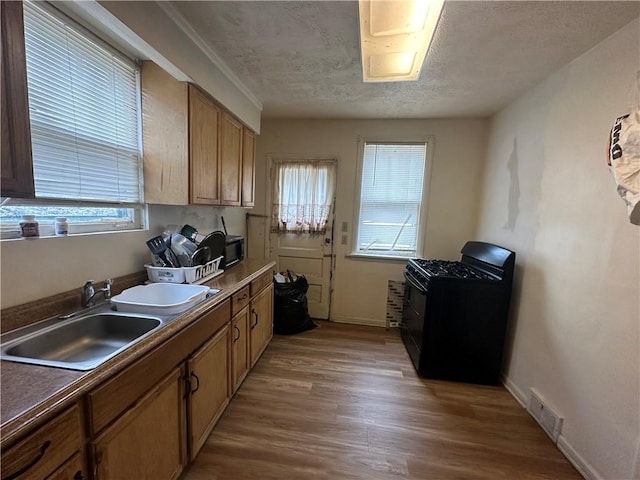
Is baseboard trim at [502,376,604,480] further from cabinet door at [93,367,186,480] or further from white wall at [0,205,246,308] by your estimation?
white wall at [0,205,246,308]

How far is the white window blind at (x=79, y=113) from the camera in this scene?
1250 mm

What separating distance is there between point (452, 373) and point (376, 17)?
2633 mm

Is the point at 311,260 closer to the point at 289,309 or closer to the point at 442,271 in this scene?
the point at 289,309

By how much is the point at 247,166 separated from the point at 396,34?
1.77 metres

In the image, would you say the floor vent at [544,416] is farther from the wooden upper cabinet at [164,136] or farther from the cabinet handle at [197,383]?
the wooden upper cabinet at [164,136]

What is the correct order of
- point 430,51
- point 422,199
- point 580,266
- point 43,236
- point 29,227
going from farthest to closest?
1. point 422,199
2. point 430,51
3. point 580,266
4. point 43,236
5. point 29,227

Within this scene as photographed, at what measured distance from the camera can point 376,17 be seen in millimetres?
1380

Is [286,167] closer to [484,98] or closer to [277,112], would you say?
[277,112]

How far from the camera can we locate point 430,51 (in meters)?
1.79

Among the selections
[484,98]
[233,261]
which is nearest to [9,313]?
[233,261]

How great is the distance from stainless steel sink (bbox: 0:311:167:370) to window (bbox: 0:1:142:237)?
0.50 metres

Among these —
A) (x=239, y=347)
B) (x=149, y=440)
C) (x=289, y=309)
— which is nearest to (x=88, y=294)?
(x=149, y=440)

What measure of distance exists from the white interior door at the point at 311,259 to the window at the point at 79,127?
6.09 feet

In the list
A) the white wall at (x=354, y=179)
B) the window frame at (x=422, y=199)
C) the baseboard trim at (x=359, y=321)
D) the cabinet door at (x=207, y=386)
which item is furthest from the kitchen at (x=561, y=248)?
the baseboard trim at (x=359, y=321)
